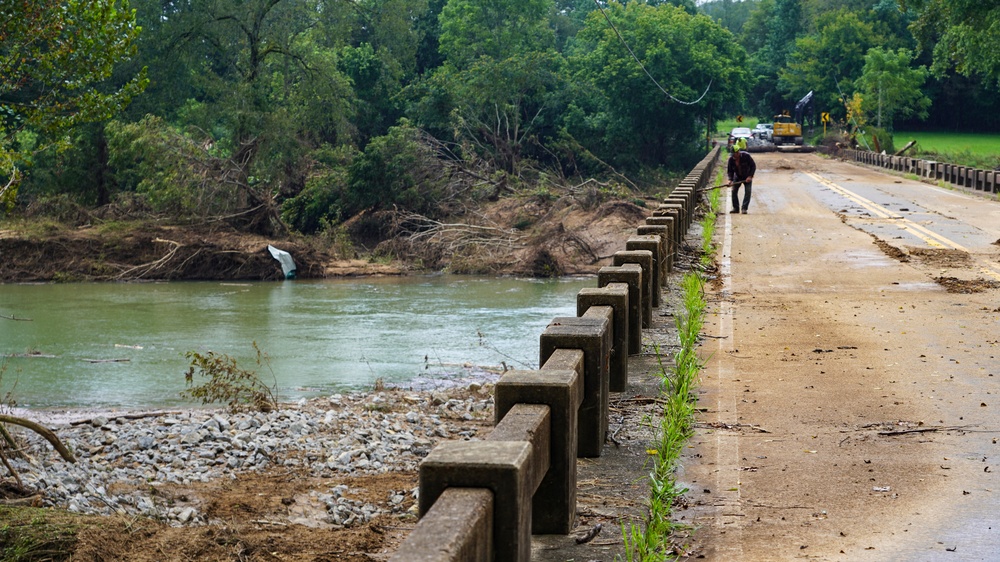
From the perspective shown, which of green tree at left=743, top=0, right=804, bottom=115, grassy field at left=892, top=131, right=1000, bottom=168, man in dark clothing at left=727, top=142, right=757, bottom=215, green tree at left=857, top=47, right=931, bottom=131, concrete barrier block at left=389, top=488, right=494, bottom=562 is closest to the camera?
concrete barrier block at left=389, top=488, right=494, bottom=562

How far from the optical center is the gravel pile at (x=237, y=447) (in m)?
9.93

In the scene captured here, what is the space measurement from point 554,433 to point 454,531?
158cm

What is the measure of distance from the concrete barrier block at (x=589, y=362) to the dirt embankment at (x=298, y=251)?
78.4 feet

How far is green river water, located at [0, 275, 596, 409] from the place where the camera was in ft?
55.3

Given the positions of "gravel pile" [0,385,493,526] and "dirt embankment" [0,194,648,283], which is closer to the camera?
"gravel pile" [0,385,493,526]

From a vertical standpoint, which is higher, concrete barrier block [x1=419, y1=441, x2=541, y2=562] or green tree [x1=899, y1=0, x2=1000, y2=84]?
green tree [x1=899, y1=0, x2=1000, y2=84]

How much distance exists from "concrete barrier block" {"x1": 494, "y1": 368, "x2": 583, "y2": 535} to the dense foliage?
9.40 meters

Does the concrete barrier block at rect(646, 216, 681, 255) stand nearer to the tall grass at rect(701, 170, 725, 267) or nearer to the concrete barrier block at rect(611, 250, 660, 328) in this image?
the tall grass at rect(701, 170, 725, 267)

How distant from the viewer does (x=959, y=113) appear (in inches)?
3312

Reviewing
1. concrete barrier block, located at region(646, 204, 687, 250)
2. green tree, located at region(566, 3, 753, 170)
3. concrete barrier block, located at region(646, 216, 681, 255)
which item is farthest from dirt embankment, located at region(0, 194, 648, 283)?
green tree, located at region(566, 3, 753, 170)

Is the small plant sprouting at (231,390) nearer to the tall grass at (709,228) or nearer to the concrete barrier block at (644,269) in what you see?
the concrete barrier block at (644,269)

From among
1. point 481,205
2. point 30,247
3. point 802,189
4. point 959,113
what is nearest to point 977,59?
point 802,189

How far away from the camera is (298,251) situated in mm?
31844

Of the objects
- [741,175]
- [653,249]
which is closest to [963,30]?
[741,175]
